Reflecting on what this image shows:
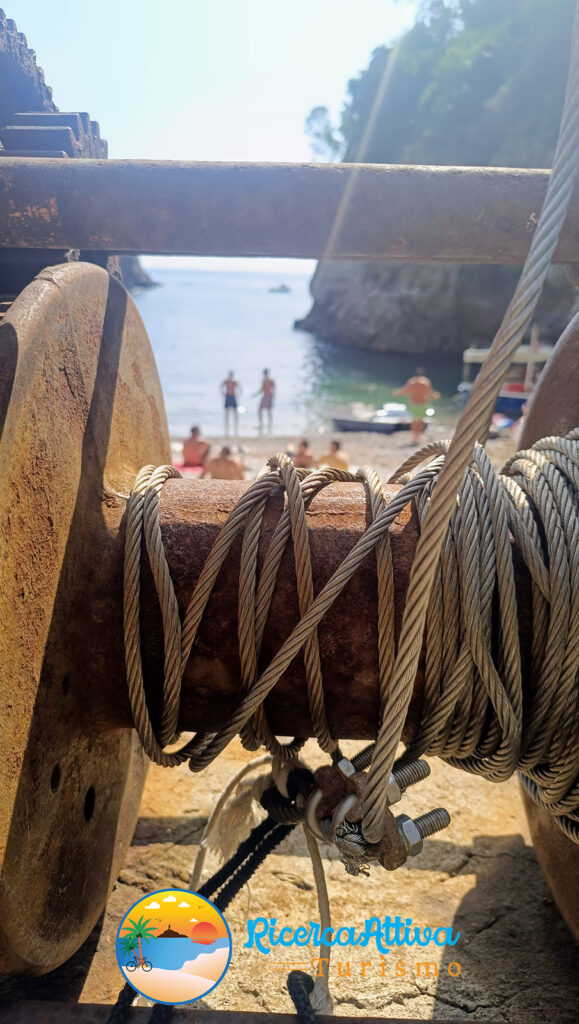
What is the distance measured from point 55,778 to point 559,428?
1.63 m

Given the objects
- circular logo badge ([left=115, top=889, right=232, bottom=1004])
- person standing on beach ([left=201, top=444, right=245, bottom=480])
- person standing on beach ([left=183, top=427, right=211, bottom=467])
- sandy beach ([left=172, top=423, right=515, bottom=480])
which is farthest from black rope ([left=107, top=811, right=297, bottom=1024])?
sandy beach ([left=172, top=423, right=515, bottom=480])

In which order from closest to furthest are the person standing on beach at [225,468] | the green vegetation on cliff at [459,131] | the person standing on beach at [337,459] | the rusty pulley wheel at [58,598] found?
1. the rusty pulley wheel at [58,598]
2. the person standing on beach at [225,468]
3. the person standing on beach at [337,459]
4. the green vegetation on cliff at [459,131]

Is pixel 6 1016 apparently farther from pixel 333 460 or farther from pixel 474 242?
pixel 333 460

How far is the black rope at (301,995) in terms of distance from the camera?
1.51 m

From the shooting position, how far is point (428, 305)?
4116cm

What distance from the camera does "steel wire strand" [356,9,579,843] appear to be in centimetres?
97

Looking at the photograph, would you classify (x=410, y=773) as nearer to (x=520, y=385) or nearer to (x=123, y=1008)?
(x=123, y=1008)

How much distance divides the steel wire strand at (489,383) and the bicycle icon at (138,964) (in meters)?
1.01

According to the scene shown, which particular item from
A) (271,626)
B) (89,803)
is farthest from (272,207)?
(89,803)

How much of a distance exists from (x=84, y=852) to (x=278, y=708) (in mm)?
615

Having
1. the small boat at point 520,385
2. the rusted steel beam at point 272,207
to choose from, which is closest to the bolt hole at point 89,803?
the rusted steel beam at point 272,207

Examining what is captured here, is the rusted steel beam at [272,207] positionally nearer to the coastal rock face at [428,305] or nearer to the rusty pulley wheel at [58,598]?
the rusty pulley wheel at [58,598]

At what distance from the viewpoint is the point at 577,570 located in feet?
5.20

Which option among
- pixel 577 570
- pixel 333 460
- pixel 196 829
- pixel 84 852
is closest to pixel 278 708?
pixel 84 852
